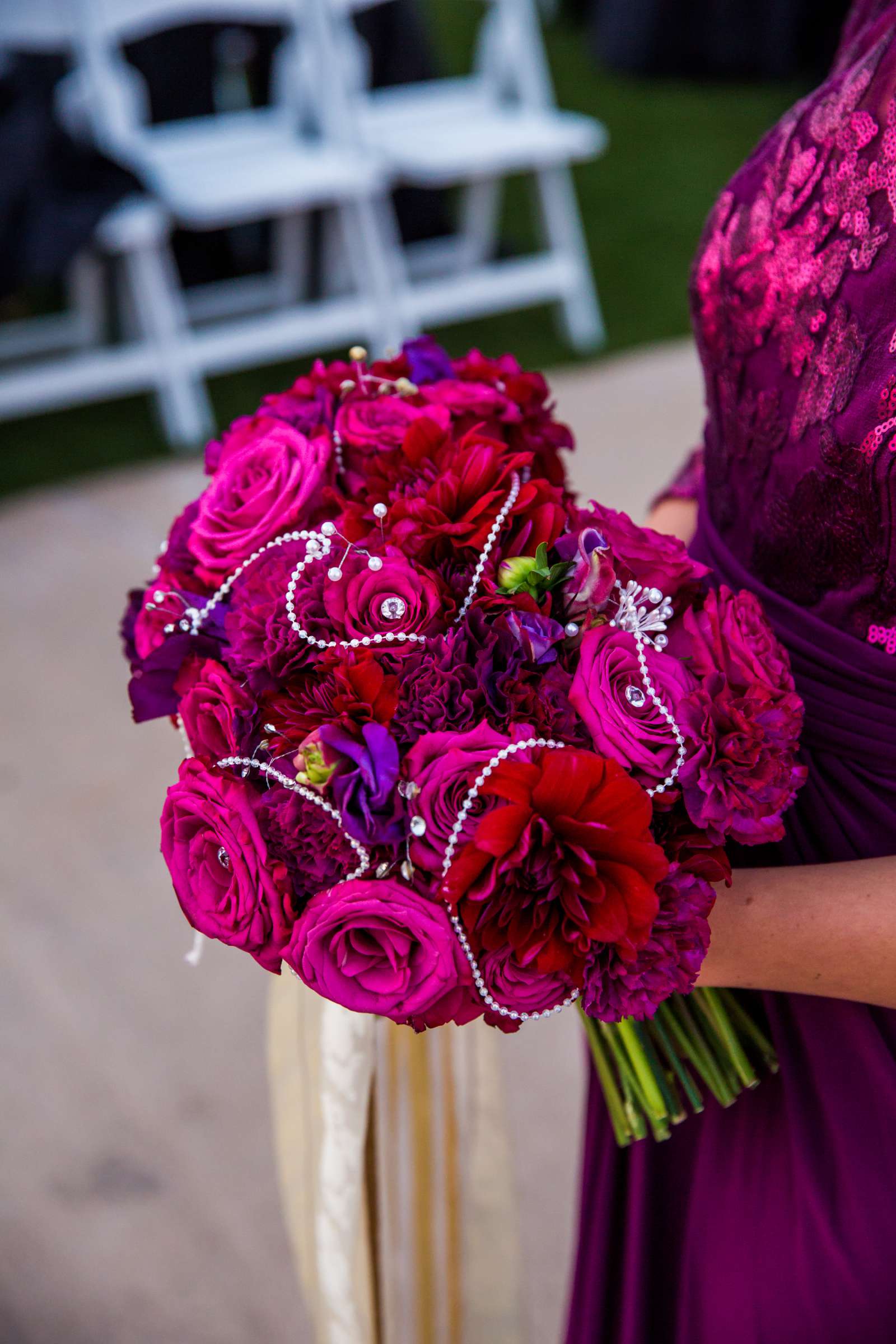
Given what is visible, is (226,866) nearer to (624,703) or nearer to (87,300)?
(624,703)

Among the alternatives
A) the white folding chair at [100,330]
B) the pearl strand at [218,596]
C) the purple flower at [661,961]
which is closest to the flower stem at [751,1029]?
the purple flower at [661,961]

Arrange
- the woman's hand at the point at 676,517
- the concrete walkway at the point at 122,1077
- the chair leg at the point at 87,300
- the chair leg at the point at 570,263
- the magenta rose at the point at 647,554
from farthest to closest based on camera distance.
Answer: the chair leg at the point at 570,263 < the chair leg at the point at 87,300 < the concrete walkway at the point at 122,1077 < the woman's hand at the point at 676,517 < the magenta rose at the point at 647,554

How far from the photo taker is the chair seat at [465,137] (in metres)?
3.81

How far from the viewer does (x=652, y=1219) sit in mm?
1099

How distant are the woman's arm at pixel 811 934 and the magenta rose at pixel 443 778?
9.7 inches

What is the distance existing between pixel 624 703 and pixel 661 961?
0.15m

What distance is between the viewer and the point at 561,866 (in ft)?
2.18

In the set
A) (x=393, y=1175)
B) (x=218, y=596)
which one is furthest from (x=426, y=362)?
(x=393, y=1175)

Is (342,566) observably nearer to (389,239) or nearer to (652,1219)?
(652,1219)

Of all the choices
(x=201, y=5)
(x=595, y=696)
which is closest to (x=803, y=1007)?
(x=595, y=696)

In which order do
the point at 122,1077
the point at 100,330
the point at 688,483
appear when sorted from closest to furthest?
the point at 688,483, the point at 122,1077, the point at 100,330

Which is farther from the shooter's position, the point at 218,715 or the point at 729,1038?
the point at 729,1038

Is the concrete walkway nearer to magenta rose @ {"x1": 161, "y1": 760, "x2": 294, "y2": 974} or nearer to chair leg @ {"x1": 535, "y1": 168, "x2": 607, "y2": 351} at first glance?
magenta rose @ {"x1": 161, "y1": 760, "x2": 294, "y2": 974}

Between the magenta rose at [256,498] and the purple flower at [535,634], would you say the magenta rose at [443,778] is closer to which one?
the purple flower at [535,634]
